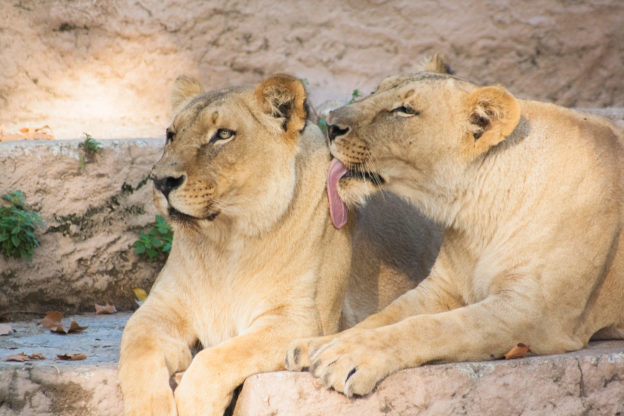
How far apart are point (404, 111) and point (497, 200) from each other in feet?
1.79

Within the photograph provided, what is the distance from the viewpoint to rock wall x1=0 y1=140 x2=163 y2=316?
5.54 m

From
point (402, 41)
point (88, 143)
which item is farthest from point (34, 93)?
point (402, 41)

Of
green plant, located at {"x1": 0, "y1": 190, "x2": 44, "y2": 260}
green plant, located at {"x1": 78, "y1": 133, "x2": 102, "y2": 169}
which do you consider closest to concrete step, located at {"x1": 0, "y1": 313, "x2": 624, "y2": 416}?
green plant, located at {"x1": 0, "y1": 190, "x2": 44, "y2": 260}

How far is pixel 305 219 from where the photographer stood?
420 centimetres

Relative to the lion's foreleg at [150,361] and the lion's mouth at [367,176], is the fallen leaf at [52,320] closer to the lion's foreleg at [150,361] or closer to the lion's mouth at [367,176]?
the lion's foreleg at [150,361]

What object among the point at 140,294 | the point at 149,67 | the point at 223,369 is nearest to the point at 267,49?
the point at 149,67

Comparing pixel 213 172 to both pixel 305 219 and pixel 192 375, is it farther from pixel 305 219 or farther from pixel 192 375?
pixel 192 375

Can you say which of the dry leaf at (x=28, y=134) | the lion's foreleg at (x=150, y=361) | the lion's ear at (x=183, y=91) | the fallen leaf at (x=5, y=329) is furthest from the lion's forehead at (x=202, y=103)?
the dry leaf at (x=28, y=134)

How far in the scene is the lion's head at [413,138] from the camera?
4043 millimetres

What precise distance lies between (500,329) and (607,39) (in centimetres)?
408

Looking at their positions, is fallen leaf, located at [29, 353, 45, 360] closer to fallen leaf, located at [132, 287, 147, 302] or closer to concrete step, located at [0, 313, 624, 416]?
concrete step, located at [0, 313, 624, 416]

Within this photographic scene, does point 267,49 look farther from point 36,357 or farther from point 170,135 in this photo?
point 36,357

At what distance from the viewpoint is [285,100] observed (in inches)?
163

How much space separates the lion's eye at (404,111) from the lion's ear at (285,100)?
0.39 metres
